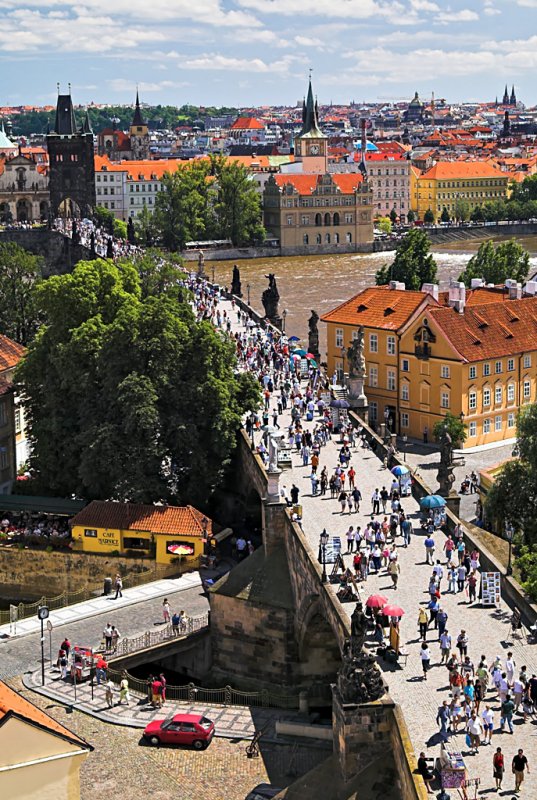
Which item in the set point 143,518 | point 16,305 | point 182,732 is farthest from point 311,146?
point 182,732

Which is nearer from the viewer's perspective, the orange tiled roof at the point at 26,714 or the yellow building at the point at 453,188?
the orange tiled roof at the point at 26,714

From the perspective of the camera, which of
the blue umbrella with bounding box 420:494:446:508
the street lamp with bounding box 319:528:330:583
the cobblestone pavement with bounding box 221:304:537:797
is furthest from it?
the blue umbrella with bounding box 420:494:446:508

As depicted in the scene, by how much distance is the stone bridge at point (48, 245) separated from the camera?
360ft

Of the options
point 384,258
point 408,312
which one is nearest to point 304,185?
point 384,258

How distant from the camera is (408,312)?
60.1 metres

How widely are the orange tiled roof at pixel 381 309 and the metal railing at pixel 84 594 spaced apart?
1998cm

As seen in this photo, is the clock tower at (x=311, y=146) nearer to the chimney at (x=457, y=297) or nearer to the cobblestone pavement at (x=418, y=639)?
the chimney at (x=457, y=297)

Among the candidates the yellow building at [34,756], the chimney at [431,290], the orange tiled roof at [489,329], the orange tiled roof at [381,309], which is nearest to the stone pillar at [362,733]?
the yellow building at [34,756]

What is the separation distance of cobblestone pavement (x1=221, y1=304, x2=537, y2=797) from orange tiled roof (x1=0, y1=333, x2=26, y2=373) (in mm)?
16923

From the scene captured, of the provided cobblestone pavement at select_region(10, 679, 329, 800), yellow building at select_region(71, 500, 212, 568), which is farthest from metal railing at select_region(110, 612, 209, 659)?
yellow building at select_region(71, 500, 212, 568)

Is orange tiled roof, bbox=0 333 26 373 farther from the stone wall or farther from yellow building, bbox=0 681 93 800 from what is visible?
yellow building, bbox=0 681 93 800

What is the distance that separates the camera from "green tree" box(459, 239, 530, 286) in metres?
82.9

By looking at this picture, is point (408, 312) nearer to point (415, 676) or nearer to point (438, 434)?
point (438, 434)

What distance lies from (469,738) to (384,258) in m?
114
